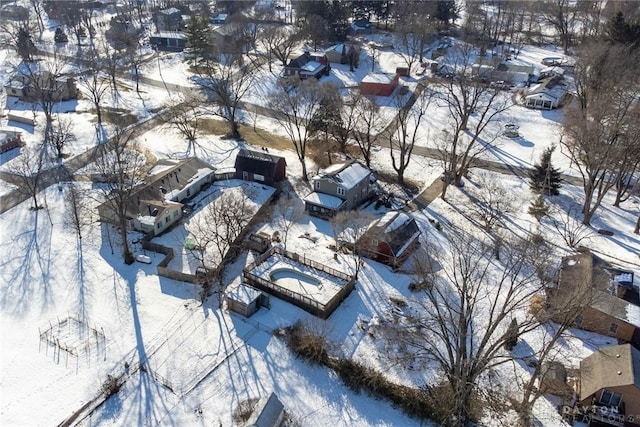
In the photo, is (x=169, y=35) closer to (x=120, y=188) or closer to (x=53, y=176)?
(x=53, y=176)

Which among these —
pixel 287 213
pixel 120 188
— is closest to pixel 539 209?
pixel 287 213

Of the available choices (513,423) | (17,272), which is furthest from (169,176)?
(513,423)

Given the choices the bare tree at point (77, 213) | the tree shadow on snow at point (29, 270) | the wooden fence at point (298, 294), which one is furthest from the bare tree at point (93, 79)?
the wooden fence at point (298, 294)

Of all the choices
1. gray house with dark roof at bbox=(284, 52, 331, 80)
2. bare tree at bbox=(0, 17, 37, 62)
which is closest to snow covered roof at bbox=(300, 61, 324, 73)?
gray house with dark roof at bbox=(284, 52, 331, 80)

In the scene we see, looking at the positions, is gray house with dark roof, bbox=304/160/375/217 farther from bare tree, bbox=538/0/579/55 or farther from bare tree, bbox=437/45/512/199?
bare tree, bbox=538/0/579/55

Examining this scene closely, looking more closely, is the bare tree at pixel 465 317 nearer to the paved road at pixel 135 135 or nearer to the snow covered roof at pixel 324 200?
the snow covered roof at pixel 324 200
